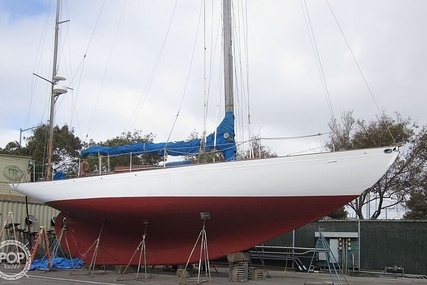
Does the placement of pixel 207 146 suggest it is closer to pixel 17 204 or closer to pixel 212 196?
pixel 212 196

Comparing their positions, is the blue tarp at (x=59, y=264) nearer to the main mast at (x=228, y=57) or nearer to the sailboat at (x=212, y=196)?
the sailboat at (x=212, y=196)

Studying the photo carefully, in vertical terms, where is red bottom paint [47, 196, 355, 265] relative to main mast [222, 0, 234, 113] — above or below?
below

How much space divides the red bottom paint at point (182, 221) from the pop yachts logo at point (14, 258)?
6.04 ft

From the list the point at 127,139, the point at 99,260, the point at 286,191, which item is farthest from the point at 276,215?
the point at 127,139

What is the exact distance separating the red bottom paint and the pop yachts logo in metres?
1.84

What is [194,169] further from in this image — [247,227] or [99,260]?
[99,260]

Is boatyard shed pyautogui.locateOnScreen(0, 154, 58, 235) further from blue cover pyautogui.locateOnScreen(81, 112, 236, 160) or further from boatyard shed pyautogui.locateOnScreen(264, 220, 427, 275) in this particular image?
boatyard shed pyautogui.locateOnScreen(264, 220, 427, 275)

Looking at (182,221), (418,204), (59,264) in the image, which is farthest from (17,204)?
(418,204)

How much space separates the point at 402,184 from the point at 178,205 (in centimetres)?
1621

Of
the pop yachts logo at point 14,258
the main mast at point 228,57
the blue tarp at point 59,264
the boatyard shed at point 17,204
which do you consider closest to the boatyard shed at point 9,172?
the boatyard shed at point 17,204

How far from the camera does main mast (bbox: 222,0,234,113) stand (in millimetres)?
13539

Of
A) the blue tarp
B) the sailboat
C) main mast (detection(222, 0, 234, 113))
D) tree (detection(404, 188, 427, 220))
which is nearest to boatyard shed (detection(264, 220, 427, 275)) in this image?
the sailboat

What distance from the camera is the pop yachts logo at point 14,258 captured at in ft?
46.1

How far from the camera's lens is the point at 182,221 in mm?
12406
